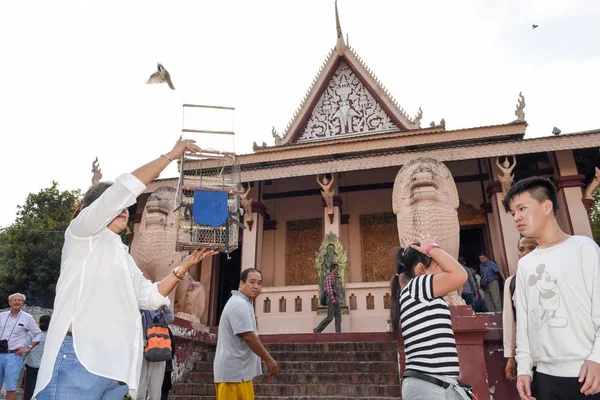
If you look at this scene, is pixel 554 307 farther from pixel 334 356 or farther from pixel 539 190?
pixel 334 356

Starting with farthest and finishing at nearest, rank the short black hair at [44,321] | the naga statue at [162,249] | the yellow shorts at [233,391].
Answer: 1. the naga statue at [162,249]
2. the short black hair at [44,321]
3. the yellow shorts at [233,391]

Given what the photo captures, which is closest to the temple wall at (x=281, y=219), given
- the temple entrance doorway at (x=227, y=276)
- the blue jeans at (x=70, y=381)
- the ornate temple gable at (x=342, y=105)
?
the temple entrance doorway at (x=227, y=276)

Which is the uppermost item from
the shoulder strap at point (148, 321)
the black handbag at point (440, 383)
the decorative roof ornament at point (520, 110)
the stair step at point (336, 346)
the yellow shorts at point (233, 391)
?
the decorative roof ornament at point (520, 110)

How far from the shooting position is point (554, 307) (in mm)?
1813

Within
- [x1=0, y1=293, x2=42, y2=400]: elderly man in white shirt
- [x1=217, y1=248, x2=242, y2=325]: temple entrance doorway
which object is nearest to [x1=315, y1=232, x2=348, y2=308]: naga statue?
[x1=217, y1=248, x2=242, y2=325]: temple entrance doorway

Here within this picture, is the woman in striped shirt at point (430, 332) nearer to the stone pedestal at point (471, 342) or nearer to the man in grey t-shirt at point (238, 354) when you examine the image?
the man in grey t-shirt at point (238, 354)

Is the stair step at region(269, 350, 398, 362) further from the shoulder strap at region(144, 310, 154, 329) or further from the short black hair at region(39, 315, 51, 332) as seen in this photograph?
the short black hair at region(39, 315, 51, 332)

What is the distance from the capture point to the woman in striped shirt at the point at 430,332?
1.78 m

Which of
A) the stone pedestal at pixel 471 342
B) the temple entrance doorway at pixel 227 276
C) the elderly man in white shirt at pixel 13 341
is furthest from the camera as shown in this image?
the temple entrance doorway at pixel 227 276

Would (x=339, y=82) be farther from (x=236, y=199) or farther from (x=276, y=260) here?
(x=236, y=199)

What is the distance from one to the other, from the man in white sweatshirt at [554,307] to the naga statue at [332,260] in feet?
19.8

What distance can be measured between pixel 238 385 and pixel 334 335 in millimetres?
3464

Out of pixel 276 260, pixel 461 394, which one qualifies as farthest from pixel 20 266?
pixel 461 394

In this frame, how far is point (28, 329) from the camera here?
198 inches
